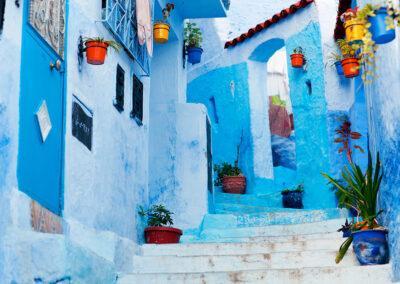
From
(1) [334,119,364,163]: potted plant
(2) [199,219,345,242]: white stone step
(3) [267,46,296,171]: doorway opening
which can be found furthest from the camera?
(3) [267,46,296,171]: doorway opening

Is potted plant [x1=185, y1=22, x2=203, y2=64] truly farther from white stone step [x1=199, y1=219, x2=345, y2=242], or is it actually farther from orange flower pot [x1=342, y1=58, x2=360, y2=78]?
white stone step [x1=199, y1=219, x2=345, y2=242]

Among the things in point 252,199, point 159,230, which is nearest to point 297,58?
point 252,199

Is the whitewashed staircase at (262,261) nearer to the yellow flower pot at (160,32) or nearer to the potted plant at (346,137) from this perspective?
the potted plant at (346,137)

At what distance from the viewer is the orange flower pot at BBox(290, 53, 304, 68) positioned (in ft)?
40.3

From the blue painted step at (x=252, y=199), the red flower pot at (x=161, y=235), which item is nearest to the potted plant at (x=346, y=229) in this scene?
the red flower pot at (x=161, y=235)

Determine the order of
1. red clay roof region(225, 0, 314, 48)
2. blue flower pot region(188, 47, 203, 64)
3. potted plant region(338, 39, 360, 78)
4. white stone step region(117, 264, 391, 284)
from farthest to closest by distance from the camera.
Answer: red clay roof region(225, 0, 314, 48) < blue flower pot region(188, 47, 203, 64) < potted plant region(338, 39, 360, 78) < white stone step region(117, 264, 391, 284)

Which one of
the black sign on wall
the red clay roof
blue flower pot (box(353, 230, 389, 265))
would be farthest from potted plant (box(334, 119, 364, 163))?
the black sign on wall

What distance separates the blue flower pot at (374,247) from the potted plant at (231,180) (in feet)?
21.6

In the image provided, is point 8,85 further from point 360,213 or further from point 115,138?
point 360,213

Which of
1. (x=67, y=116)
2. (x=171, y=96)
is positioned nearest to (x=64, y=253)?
(x=67, y=116)

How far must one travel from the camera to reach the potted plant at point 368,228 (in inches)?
247

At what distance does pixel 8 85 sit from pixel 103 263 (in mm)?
1975


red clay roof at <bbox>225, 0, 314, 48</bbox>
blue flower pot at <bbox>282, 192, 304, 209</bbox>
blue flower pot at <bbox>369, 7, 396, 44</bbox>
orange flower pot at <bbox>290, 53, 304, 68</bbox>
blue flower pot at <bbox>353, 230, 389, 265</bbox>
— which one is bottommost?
blue flower pot at <bbox>353, 230, 389, 265</bbox>

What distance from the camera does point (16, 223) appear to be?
16.2 ft
